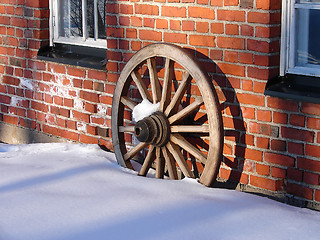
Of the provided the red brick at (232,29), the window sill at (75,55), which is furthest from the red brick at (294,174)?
the window sill at (75,55)

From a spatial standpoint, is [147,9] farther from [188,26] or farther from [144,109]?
[144,109]

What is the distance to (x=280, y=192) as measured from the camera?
14.1ft

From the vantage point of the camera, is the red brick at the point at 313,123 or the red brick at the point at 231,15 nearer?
the red brick at the point at 313,123

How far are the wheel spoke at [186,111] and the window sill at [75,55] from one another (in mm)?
1037

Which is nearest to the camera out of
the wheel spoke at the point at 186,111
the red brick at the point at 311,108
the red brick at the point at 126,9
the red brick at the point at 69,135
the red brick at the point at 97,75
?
the red brick at the point at 311,108

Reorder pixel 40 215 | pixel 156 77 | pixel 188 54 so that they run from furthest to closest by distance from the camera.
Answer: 1. pixel 156 77
2. pixel 188 54
3. pixel 40 215

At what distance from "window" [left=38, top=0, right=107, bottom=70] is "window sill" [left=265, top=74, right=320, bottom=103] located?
64.2 inches

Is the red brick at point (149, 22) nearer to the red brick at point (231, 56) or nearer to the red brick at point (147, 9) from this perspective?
the red brick at point (147, 9)

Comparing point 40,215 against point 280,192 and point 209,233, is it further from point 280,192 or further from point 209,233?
point 280,192

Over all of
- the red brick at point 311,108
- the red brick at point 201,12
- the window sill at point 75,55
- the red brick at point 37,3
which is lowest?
the red brick at point 311,108

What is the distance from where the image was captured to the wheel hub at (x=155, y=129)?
4.57 metres

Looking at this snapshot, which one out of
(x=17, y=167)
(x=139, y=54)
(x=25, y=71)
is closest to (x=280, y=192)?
(x=139, y=54)

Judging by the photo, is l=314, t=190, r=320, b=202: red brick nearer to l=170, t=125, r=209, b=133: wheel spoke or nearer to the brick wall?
the brick wall

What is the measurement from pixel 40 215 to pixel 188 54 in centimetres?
142
